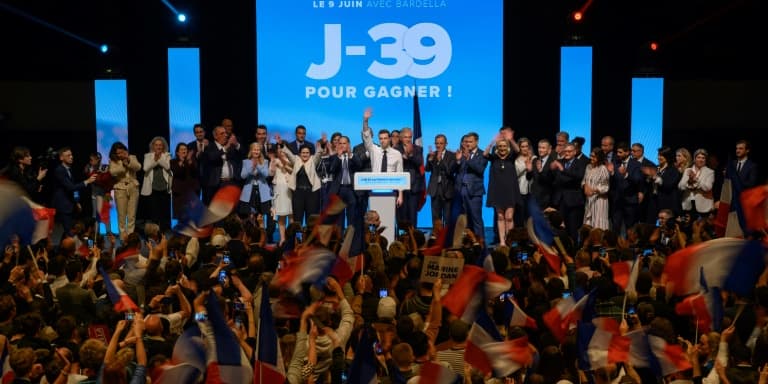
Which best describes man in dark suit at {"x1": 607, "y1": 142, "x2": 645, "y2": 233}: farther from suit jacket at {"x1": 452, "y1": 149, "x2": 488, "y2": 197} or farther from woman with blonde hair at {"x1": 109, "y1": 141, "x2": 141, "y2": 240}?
woman with blonde hair at {"x1": 109, "y1": 141, "x2": 141, "y2": 240}

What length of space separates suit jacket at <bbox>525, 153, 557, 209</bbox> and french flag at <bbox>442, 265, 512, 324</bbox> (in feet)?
20.4

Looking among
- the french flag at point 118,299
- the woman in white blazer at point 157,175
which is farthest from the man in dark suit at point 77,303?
the woman in white blazer at point 157,175

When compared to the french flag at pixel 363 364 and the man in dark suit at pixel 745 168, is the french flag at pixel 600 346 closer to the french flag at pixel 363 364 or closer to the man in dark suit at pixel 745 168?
the french flag at pixel 363 364

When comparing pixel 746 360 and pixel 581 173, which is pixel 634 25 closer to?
pixel 581 173

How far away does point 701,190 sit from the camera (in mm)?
12234

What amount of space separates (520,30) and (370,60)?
226 centimetres

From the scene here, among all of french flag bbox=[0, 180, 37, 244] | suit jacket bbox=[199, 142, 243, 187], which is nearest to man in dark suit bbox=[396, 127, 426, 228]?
suit jacket bbox=[199, 142, 243, 187]

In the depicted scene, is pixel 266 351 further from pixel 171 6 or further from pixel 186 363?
pixel 171 6

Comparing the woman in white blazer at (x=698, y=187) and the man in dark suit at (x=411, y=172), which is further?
the man in dark suit at (x=411, y=172)

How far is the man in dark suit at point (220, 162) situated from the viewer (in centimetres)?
1283

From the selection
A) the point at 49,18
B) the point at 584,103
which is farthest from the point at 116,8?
the point at 584,103

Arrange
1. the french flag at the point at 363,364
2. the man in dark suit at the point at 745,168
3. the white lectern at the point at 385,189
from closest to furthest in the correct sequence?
the french flag at the point at 363,364, the white lectern at the point at 385,189, the man in dark suit at the point at 745,168

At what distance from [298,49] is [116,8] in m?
2.88

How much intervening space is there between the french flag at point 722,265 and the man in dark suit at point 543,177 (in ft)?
21.1
